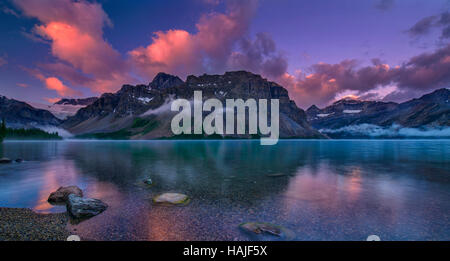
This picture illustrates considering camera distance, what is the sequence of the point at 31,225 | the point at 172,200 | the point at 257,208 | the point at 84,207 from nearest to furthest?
the point at 31,225, the point at 84,207, the point at 257,208, the point at 172,200

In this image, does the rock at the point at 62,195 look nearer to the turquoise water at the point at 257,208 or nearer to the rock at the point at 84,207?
the turquoise water at the point at 257,208

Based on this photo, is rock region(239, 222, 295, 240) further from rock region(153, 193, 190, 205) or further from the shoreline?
the shoreline

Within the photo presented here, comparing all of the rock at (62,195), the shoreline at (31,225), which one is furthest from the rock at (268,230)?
the rock at (62,195)

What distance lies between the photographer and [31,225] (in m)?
14.4

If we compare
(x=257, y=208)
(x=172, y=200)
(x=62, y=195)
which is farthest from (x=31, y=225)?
(x=257, y=208)

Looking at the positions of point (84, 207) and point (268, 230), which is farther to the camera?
point (84, 207)

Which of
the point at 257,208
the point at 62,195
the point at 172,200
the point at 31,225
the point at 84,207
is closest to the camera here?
the point at 31,225

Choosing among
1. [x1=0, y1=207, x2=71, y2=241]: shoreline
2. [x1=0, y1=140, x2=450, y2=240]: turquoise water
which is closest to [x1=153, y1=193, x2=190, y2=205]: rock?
[x1=0, y1=140, x2=450, y2=240]: turquoise water

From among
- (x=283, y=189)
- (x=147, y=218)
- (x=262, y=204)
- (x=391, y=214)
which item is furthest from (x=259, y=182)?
(x=147, y=218)

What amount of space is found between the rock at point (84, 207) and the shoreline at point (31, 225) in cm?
69

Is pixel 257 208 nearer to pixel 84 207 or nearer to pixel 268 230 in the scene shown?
pixel 268 230

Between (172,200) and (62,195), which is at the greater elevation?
(62,195)

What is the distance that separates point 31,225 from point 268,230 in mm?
16068

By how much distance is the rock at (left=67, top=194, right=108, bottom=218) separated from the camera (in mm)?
16922
